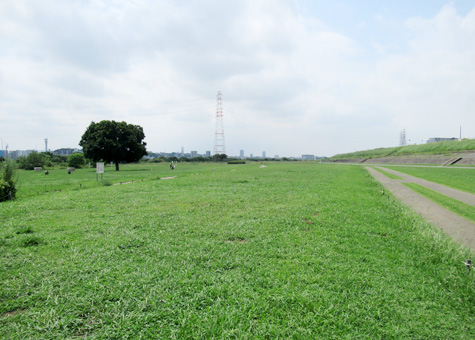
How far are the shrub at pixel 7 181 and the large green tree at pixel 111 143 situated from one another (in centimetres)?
3142

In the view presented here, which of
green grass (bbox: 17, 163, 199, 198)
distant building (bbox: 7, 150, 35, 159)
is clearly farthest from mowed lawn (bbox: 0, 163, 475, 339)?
green grass (bbox: 17, 163, 199, 198)

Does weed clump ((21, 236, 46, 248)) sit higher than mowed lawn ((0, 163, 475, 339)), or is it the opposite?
weed clump ((21, 236, 46, 248))

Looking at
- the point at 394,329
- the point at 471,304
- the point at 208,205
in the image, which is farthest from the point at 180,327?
the point at 208,205

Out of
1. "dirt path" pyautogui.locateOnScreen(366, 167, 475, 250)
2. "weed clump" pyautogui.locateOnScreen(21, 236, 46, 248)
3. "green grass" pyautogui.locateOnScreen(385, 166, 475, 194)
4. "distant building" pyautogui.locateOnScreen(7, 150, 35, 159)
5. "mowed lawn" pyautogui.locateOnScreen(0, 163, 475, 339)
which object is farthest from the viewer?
"green grass" pyautogui.locateOnScreen(385, 166, 475, 194)

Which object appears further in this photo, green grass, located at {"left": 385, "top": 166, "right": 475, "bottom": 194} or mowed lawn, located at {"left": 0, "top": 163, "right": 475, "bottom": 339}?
green grass, located at {"left": 385, "top": 166, "right": 475, "bottom": 194}

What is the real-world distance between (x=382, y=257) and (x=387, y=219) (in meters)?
3.55

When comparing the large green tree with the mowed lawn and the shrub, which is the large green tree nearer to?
the shrub

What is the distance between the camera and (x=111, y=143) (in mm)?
40719

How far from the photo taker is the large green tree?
4069cm

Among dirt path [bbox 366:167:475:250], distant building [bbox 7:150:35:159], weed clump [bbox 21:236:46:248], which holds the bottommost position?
dirt path [bbox 366:167:475:250]

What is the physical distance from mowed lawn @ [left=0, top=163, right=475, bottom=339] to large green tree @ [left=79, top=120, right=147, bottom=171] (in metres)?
37.9

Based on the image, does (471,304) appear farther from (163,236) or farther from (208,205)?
(208,205)

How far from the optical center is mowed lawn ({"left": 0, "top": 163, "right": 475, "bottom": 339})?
2.77 metres

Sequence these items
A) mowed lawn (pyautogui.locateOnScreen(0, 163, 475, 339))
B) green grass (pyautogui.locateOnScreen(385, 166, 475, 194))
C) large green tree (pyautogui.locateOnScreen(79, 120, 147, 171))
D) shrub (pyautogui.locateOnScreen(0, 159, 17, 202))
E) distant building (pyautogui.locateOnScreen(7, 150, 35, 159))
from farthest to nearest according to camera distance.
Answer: large green tree (pyautogui.locateOnScreen(79, 120, 147, 171)), green grass (pyautogui.locateOnScreen(385, 166, 475, 194)), distant building (pyautogui.locateOnScreen(7, 150, 35, 159)), shrub (pyautogui.locateOnScreen(0, 159, 17, 202)), mowed lawn (pyautogui.locateOnScreen(0, 163, 475, 339))
